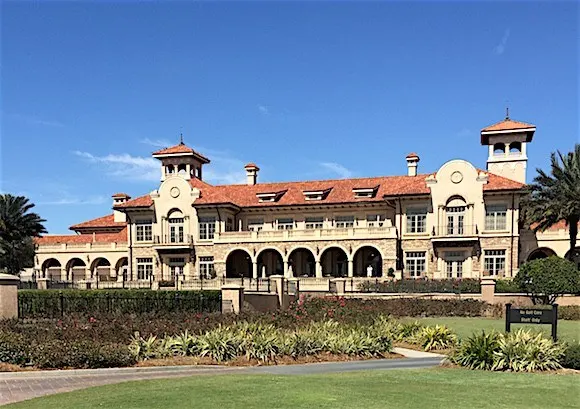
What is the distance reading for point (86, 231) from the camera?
212 feet

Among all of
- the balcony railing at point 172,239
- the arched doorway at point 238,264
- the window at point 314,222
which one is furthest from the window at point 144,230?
the window at point 314,222

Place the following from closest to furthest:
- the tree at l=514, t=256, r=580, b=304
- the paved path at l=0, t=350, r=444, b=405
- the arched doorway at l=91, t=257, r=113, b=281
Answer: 1. the paved path at l=0, t=350, r=444, b=405
2. the tree at l=514, t=256, r=580, b=304
3. the arched doorway at l=91, t=257, r=113, b=281

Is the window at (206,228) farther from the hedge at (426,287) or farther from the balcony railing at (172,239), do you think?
the hedge at (426,287)

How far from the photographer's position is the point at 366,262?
50.6 meters

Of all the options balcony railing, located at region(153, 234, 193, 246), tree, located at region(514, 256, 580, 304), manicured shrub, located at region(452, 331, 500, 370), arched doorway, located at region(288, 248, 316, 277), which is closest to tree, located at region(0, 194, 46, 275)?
balcony railing, located at region(153, 234, 193, 246)

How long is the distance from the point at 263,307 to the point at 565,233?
31.3m

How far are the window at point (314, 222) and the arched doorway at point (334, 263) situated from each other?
8.81 ft

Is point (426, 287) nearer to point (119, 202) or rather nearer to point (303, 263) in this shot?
point (303, 263)

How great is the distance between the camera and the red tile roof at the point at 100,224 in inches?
2491

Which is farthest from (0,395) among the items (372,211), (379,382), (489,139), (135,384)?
(489,139)

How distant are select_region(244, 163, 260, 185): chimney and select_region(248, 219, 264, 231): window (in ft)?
19.6

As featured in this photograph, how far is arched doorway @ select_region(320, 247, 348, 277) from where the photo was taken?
5062 cm

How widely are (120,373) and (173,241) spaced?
39768 millimetres

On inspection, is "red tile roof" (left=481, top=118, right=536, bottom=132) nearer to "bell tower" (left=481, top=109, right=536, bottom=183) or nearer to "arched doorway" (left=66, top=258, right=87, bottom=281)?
"bell tower" (left=481, top=109, right=536, bottom=183)
